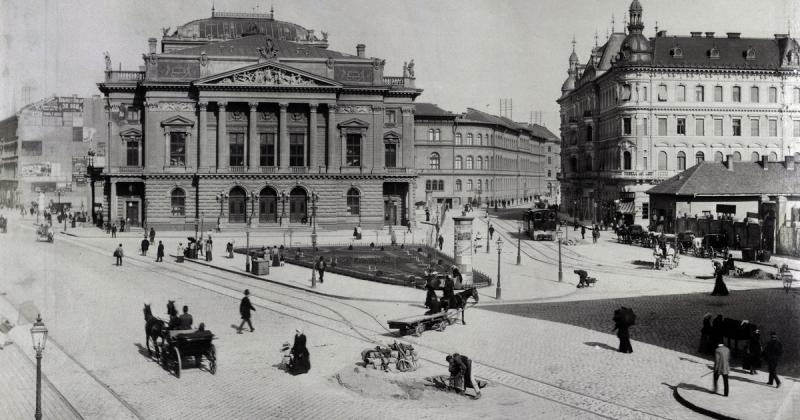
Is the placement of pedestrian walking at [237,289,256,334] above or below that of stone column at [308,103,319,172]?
below

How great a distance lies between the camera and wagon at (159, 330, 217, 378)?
68.5 feet

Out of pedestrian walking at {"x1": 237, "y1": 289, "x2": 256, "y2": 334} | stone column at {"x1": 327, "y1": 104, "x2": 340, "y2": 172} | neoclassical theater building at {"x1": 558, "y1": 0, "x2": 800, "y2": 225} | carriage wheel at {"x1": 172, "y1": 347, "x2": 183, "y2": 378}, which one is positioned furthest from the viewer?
neoclassical theater building at {"x1": 558, "y1": 0, "x2": 800, "y2": 225}

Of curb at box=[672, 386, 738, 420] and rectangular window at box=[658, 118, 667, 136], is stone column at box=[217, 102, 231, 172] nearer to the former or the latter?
rectangular window at box=[658, 118, 667, 136]

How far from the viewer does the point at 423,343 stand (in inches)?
979

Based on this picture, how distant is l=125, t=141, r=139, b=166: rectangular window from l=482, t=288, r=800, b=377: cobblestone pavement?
173 ft

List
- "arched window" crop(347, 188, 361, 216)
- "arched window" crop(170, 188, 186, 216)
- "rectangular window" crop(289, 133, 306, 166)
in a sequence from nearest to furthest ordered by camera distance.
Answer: "arched window" crop(170, 188, 186, 216), "rectangular window" crop(289, 133, 306, 166), "arched window" crop(347, 188, 361, 216)

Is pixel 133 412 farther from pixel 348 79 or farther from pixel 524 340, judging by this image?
pixel 348 79

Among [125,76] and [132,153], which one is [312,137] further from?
[125,76]

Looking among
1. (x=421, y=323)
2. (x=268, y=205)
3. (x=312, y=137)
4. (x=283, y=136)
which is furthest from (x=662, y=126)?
(x=421, y=323)

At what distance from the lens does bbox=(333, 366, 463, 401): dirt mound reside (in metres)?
19.2

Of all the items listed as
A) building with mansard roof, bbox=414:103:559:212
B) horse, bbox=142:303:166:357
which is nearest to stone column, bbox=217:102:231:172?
building with mansard roof, bbox=414:103:559:212

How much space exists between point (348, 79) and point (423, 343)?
5502 cm

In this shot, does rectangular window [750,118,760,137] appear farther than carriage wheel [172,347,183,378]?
Yes

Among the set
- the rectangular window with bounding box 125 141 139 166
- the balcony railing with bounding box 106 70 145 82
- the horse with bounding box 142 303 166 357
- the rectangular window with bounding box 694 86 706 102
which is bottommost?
the horse with bounding box 142 303 166 357
